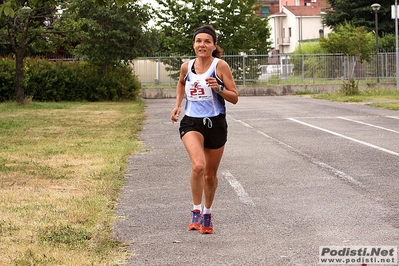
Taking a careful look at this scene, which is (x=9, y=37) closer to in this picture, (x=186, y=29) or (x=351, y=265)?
(x=186, y=29)

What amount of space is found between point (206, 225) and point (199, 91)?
3.97 ft

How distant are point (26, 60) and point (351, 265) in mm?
34932

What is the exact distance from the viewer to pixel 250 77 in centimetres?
4788

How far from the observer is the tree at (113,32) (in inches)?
1503

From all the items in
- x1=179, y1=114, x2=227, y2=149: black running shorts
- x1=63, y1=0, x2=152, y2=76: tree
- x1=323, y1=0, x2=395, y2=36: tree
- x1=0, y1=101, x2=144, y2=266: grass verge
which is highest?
x1=323, y1=0, x2=395, y2=36: tree

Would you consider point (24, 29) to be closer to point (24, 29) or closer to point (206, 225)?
point (24, 29)

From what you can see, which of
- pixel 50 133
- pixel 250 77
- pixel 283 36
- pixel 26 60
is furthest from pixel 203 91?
pixel 283 36

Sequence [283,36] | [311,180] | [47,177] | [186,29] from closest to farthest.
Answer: [311,180] → [47,177] → [186,29] → [283,36]

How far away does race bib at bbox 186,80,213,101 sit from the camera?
7762mm

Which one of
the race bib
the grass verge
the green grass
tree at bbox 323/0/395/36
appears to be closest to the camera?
the grass verge

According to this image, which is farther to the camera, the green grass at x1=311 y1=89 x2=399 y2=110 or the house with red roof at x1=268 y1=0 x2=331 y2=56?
the house with red roof at x1=268 y1=0 x2=331 y2=56

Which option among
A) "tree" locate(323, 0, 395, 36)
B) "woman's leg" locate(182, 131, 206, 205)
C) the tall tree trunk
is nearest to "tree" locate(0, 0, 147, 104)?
the tall tree trunk

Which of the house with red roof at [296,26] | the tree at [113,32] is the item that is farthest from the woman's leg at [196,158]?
the house with red roof at [296,26]

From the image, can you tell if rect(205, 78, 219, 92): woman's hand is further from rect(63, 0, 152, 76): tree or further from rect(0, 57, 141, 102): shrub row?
rect(0, 57, 141, 102): shrub row
